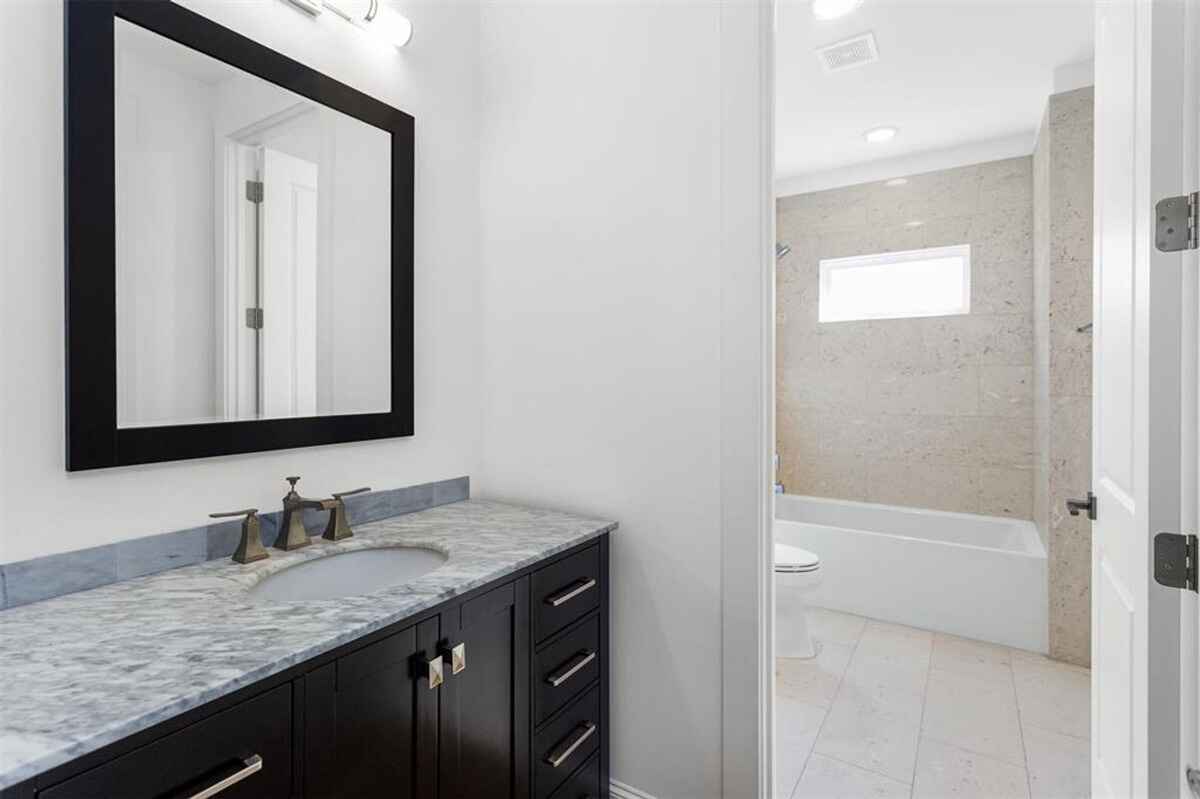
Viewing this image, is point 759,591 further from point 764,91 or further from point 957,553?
point 957,553

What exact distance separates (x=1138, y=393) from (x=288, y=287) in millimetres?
1810

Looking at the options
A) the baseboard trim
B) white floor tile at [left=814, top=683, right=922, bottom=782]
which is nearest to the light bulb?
the baseboard trim

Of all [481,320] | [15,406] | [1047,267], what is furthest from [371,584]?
[1047,267]

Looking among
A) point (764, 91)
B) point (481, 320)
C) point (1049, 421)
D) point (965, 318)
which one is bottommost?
point (1049, 421)

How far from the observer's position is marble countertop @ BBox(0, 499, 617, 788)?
0.65m

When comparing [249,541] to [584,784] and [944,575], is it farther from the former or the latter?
[944,575]

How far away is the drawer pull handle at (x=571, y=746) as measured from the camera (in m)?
1.38

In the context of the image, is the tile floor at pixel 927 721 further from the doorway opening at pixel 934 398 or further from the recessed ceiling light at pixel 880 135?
the recessed ceiling light at pixel 880 135

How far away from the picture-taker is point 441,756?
42.6 inches

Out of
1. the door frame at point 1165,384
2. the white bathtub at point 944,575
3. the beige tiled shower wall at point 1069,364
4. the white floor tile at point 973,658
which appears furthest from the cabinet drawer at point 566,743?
the beige tiled shower wall at point 1069,364

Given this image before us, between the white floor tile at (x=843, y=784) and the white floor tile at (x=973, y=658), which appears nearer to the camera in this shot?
the white floor tile at (x=843, y=784)

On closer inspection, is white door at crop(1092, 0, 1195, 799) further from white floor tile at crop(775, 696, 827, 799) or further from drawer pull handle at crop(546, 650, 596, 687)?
drawer pull handle at crop(546, 650, 596, 687)

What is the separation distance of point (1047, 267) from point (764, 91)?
7.00 feet

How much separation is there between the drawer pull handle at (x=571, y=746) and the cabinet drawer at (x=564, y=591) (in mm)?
298
